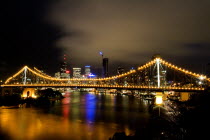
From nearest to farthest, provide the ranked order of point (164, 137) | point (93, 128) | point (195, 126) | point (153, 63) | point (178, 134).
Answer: point (195, 126), point (178, 134), point (164, 137), point (93, 128), point (153, 63)

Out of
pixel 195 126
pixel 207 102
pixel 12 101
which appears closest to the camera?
pixel 195 126

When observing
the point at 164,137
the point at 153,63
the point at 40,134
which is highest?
the point at 153,63

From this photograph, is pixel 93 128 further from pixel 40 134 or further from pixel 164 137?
pixel 164 137

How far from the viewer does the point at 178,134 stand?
11031 millimetres

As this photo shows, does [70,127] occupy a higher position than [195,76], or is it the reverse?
[195,76]

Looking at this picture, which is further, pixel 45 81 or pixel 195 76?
pixel 45 81

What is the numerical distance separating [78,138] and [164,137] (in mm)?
9121

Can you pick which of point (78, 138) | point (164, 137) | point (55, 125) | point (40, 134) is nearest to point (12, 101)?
point (55, 125)

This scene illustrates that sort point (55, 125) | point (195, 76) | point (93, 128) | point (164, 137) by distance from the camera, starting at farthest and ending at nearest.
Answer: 1. point (195, 76)
2. point (55, 125)
3. point (93, 128)
4. point (164, 137)

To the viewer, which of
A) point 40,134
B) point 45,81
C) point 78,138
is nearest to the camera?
point 78,138

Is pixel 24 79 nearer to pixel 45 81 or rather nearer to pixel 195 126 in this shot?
pixel 45 81

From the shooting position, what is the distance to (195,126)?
28.7 ft

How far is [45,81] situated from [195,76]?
40822 millimetres

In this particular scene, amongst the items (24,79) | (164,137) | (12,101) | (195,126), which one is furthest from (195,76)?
(24,79)
